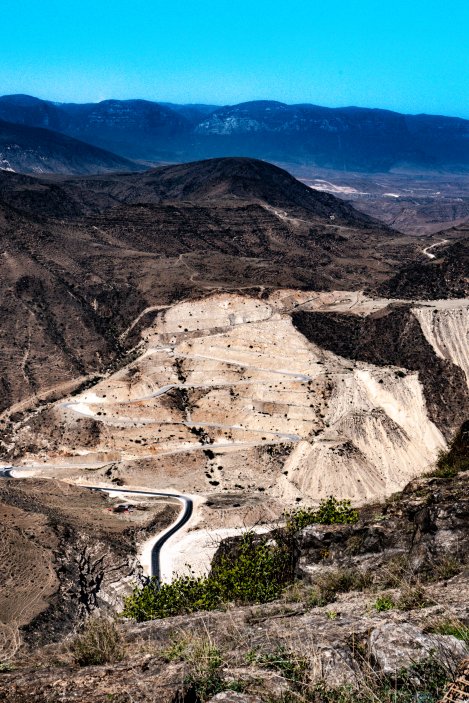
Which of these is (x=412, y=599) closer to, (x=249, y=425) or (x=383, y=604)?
(x=383, y=604)

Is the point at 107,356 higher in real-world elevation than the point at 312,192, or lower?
lower

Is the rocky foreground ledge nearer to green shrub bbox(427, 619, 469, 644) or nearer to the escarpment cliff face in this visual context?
green shrub bbox(427, 619, 469, 644)

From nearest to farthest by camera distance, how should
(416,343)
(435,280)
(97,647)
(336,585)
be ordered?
(97,647) < (336,585) < (416,343) < (435,280)

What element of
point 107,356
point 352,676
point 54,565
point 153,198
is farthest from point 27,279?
point 153,198

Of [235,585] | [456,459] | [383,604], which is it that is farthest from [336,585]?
[456,459]

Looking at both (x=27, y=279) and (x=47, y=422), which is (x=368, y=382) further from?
(x=27, y=279)

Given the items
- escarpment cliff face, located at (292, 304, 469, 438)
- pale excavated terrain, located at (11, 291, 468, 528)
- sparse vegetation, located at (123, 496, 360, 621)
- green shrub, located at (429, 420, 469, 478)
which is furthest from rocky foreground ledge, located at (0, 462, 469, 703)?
escarpment cliff face, located at (292, 304, 469, 438)
